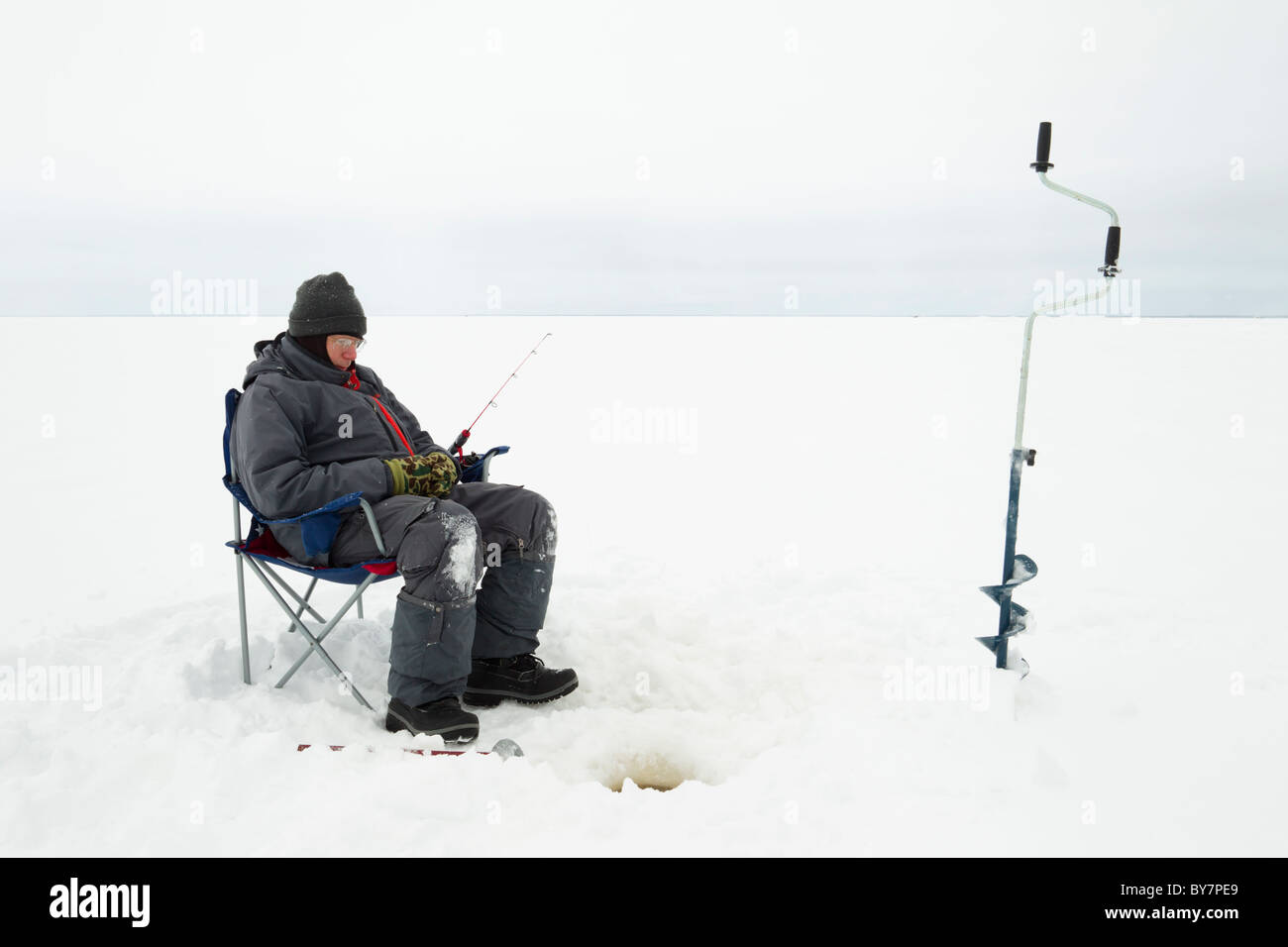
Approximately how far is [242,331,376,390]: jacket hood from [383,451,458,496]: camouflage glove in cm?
40

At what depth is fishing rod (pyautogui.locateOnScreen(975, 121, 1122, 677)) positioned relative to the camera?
2.77 metres

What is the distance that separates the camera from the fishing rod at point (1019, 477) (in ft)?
9.09

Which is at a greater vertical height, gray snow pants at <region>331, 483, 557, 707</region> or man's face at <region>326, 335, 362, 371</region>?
man's face at <region>326, 335, 362, 371</region>

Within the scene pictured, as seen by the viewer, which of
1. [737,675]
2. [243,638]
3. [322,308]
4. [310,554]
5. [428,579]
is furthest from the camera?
[737,675]

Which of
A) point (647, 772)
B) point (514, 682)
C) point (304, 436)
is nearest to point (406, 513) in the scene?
point (304, 436)

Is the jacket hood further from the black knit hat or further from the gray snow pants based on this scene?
the gray snow pants

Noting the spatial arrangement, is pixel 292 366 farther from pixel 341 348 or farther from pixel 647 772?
pixel 647 772

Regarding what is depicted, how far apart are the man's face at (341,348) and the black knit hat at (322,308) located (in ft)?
0.08

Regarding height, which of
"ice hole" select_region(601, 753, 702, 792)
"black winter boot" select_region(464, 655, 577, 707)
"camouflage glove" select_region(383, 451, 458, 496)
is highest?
"camouflage glove" select_region(383, 451, 458, 496)

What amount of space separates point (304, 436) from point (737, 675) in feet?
5.99

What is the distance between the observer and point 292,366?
126 inches

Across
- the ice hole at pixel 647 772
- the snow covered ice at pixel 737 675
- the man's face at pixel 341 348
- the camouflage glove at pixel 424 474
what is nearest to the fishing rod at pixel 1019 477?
the snow covered ice at pixel 737 675

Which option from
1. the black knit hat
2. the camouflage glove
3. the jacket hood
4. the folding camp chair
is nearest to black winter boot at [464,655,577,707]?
the folding camp chair

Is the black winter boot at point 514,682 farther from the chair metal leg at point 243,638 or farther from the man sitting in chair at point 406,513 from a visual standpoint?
the chair metal leg at point 243,638
